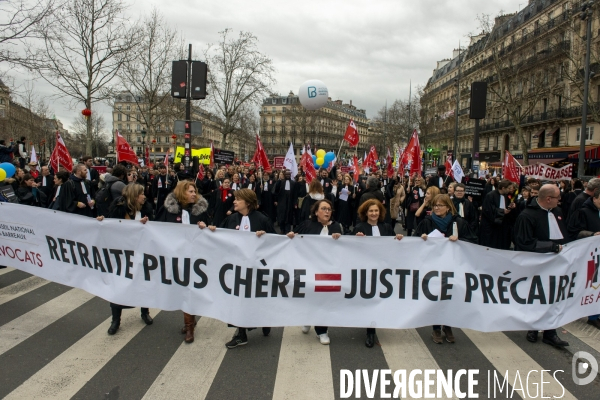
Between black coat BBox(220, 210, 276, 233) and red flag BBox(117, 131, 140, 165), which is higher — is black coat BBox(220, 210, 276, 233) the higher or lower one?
the lower one

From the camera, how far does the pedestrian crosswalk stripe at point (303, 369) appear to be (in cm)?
342

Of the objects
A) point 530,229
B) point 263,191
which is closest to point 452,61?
point 263,191

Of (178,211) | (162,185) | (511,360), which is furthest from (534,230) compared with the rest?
(162,185)

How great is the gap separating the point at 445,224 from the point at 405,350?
146 cm

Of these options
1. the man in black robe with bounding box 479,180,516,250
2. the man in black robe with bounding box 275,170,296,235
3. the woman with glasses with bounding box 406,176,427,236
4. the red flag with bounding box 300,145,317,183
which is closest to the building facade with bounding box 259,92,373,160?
the red flag with bounding box 300,145,317,183

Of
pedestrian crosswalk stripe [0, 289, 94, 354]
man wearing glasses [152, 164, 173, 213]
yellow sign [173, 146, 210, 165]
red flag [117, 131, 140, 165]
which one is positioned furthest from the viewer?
yellow sign [173, 146, 210, 165]

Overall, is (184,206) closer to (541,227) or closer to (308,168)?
(541,227)

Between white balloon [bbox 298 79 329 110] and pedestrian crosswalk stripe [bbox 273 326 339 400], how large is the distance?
1589cm

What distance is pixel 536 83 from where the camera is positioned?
34.2m

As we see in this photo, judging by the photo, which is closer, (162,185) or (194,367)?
(194,367)

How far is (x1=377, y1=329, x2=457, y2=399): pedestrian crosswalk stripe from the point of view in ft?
13.0

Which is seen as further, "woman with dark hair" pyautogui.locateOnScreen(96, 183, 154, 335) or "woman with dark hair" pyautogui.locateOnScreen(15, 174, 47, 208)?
"woman with dark hair" pyautogui.locateOnScreen(15, 174, 47, 208)

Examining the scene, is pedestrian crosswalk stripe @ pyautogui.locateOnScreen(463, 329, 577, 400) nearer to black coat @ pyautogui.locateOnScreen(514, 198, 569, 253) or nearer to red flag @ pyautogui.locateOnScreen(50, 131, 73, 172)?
black coat @ pyautogui.locateOnScreen(514, 198, 569, 253)

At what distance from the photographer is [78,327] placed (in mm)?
4746
